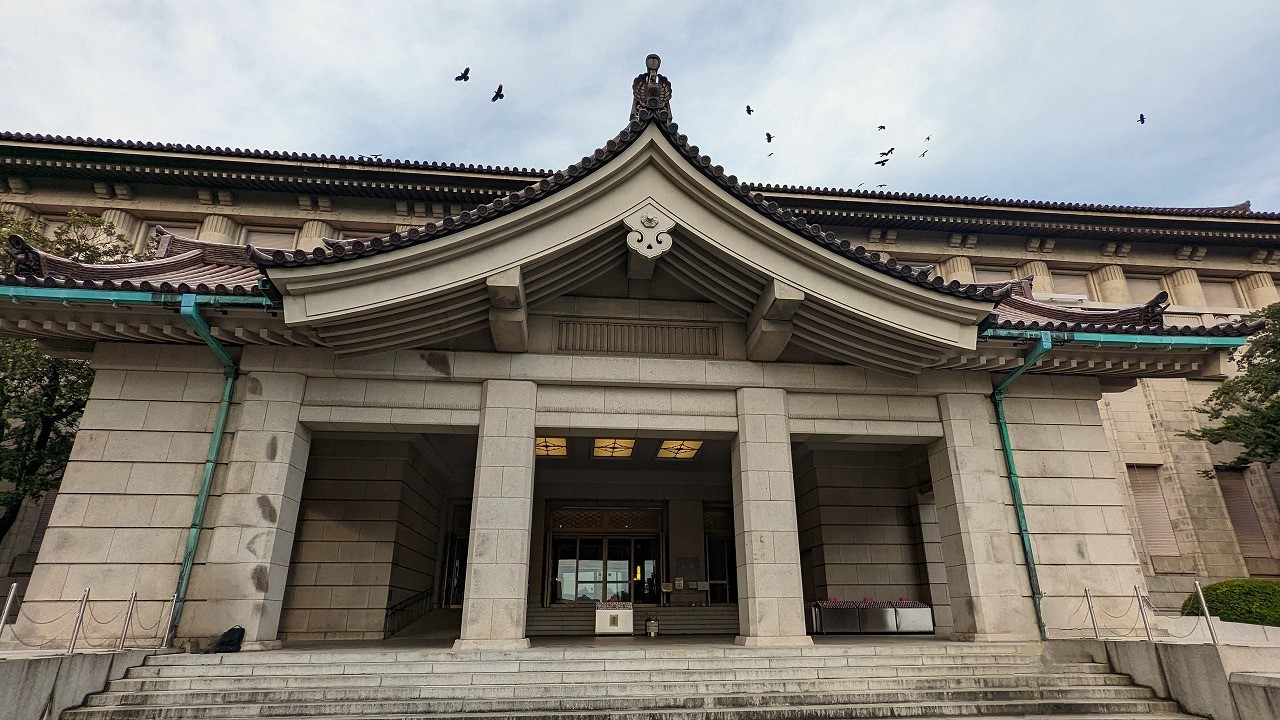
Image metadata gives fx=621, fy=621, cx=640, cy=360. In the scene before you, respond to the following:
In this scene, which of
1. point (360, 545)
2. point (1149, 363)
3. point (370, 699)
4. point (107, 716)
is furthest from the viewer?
point (360, 545)

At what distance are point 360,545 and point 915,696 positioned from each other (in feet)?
35.6

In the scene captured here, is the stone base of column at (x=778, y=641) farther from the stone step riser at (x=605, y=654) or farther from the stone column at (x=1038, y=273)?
the stone column at (x=1038, y=273)

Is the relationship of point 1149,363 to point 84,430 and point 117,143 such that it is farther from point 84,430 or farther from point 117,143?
point 117,143

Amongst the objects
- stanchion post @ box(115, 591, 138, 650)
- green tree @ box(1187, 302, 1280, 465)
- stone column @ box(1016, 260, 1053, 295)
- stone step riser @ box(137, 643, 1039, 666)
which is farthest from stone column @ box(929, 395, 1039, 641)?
stanchion post @ box(115, 591, 138, 650)

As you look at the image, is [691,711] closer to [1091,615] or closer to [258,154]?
[1091,615]

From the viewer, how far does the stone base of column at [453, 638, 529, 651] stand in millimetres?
8680

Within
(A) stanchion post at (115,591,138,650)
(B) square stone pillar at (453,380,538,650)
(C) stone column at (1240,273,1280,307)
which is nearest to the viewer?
(A) stanchion post at (115,591,138,650)

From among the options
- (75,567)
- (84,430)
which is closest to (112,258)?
(84,430)

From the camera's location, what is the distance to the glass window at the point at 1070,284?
67.9 feet

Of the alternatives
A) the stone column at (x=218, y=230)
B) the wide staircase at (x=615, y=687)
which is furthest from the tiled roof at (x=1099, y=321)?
the stone column at (x=218, y=230)

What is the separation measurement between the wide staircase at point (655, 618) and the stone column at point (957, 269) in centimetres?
1247

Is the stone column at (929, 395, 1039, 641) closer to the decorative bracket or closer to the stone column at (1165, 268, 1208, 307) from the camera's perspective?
the decorative bracket

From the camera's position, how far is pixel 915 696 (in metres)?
7.70

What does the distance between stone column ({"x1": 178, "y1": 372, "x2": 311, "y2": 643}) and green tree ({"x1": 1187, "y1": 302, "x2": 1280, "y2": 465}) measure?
2128 centimetres
